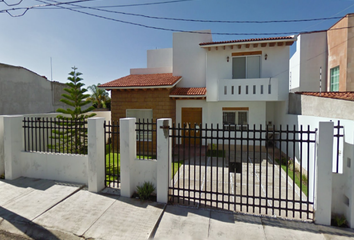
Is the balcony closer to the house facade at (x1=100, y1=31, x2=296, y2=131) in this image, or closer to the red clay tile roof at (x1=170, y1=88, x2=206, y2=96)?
the house facade at (x1=100, y1=31, x2=296, y2=131)

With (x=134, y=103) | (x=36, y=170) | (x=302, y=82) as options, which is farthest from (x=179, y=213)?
(x=302, y=82)

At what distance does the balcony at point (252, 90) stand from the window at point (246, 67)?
3.20 ft

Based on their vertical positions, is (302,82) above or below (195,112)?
above

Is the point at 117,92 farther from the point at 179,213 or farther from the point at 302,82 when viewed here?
the point at 302,82

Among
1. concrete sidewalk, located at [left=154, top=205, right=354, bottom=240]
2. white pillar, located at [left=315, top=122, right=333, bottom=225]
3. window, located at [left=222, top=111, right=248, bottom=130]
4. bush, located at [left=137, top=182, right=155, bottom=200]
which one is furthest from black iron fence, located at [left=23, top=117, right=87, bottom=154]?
window, located at [left=222, top=111, right=248, bottom=130]

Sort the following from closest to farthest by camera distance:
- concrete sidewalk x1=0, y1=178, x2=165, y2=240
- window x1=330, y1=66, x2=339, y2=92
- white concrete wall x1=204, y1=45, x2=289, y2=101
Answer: concrete sidewalk x1=0, y1=178, x2=165, y2=240 < white concrete wall x1=204, y1=45, x2=289, y2=101 < window x1=330, y1=66, x2=339, y2=92

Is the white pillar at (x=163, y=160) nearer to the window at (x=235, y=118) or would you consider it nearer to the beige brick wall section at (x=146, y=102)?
the beige brick wall section at (x=146, y=102)

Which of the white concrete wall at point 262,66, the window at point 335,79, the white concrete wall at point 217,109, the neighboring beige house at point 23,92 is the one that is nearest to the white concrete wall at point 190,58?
the white concrete wall at point 262,66

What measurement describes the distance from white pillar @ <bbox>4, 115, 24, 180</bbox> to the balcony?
375 inches

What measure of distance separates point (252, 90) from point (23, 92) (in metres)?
16.6

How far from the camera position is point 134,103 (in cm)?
1175

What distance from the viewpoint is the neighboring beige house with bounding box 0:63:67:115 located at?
42.7 feet

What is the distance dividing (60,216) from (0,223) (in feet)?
3.90

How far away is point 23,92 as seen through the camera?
14.4 meters
